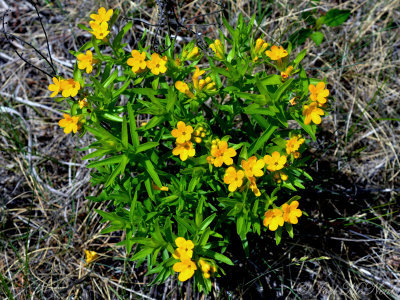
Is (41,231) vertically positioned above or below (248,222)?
below

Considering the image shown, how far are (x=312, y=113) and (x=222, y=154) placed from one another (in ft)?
2.47

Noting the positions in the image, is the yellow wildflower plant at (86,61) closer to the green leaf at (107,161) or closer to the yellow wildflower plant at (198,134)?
the green leaf at (107,161)

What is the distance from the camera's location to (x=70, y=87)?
2.97 meters

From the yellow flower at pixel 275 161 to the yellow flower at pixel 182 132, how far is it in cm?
62

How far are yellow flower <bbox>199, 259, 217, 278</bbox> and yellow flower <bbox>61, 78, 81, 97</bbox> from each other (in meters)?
1.69

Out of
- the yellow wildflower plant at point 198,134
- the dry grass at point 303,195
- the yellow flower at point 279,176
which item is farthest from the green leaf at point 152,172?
the dry grass at point 303,195

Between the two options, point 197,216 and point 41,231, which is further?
point 41,231

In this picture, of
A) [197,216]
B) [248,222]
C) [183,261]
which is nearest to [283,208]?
[248,222]

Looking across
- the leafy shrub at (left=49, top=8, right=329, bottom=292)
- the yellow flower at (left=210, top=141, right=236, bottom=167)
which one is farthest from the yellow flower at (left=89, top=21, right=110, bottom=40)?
the yellow flower at (left=210, top=141, right=236, bottom=167)

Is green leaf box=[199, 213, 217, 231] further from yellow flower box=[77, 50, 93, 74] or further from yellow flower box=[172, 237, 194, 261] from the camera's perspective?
yellow flower box=[77, 50, 93, 74]

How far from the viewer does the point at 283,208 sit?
2842mm

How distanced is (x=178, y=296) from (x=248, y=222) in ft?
5.92

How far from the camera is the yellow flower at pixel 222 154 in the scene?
275 centimetres

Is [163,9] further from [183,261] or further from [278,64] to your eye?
[183,261]
